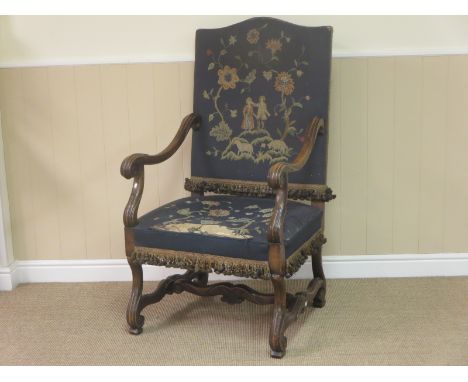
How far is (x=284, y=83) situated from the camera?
8.46 feet

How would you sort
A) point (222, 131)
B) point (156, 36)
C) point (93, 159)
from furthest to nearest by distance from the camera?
point (93, 159), point (156, 36), point (222, 131)

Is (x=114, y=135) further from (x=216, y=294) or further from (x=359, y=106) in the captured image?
(x=359, y=106)

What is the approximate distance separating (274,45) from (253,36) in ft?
0.33

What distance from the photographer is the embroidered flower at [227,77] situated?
8.66 ft

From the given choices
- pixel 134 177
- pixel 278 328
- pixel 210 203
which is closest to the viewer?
pixel 278 328

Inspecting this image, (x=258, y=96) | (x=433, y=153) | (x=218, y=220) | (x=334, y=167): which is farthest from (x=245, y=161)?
(x=433, y=153)

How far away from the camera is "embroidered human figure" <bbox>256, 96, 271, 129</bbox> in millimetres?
2607

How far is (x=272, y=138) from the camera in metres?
2.61

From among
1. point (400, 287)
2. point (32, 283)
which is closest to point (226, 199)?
point (400, 287)

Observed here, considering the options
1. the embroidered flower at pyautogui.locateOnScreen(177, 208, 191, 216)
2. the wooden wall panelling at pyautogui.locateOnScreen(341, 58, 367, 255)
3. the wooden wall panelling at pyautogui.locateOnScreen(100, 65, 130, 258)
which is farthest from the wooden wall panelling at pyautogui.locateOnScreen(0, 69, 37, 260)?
the wooden wall panelling at pyautogui.locateOnScreen(341, 58, 367, 255)

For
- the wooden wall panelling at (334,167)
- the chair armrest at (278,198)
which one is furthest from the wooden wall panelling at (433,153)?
the chair armrest at (278,198)

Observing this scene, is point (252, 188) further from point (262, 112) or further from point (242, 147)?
point (262, 112)

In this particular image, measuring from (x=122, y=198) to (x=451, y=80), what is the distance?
1.63 metres

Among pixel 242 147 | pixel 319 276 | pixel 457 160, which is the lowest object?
pixel 319 276
